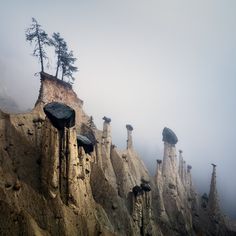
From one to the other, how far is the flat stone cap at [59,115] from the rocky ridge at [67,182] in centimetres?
13

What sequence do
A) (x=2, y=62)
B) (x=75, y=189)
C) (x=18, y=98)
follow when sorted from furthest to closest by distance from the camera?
(x=2, y=62) < (x=18, y=98) < (x=75, y=189)

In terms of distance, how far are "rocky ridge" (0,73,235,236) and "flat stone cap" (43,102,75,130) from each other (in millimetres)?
128

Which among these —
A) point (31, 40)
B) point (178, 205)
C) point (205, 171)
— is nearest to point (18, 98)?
point (31, 40)

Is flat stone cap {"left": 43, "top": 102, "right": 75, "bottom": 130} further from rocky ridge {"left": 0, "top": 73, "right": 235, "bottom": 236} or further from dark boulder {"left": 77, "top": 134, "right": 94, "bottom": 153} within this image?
dark boulder {"left": 77, "top": 134, "right": 94, "bottom": 153}

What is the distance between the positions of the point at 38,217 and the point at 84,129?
25.7 m

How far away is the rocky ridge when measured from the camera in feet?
119

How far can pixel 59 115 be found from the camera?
40875mm

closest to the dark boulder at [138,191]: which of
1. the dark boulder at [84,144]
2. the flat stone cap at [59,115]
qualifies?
the dark boulder at [84,144]

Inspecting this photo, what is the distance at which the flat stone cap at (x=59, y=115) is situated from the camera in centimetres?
4084

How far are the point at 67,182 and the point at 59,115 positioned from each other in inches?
341

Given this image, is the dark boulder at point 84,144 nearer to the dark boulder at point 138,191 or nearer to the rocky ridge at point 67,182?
the rocky ridge at point 67,182

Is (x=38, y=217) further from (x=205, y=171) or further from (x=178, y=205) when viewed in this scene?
(x=205, y=171)

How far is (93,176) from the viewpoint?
169ft

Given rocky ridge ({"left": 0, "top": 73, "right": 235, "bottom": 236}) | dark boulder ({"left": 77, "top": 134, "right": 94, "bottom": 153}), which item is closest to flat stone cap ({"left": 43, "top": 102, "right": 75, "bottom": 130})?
rocky ridge ({"left": 0, "top": 73, "right": 235, "bottom": 236})
